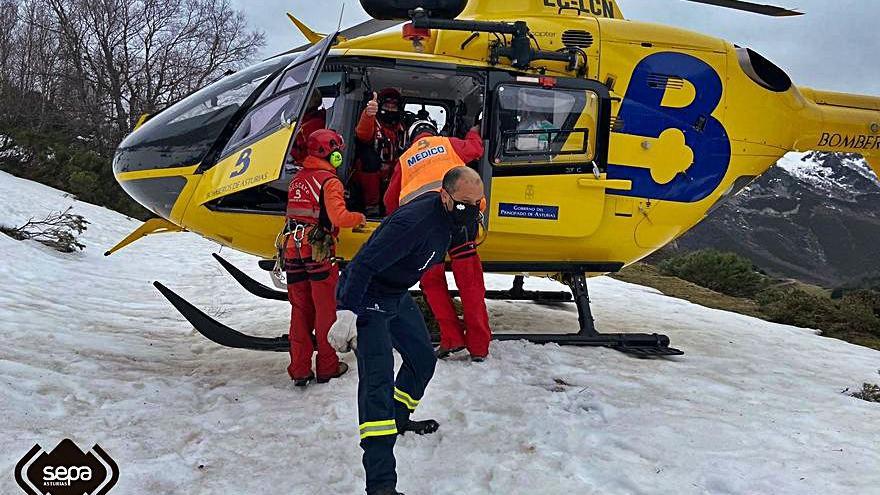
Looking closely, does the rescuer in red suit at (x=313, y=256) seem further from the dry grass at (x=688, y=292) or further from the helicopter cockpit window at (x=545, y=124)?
the dry grass at (x=688, y=292)

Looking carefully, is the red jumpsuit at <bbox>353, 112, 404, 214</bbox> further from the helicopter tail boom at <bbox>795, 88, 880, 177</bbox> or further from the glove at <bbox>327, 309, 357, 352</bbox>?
the helicopter tail boom at <bbox>795, 88, 880, 177</bbox>

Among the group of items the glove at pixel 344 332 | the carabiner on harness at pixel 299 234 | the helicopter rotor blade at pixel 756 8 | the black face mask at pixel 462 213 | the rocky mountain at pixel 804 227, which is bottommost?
the rocky mountain at pixel 804 227

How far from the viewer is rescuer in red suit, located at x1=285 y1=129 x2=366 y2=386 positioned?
4.18 meters

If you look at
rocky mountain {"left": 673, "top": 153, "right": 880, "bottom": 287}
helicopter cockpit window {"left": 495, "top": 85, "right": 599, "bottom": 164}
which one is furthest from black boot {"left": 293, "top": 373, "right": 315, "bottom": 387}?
rocky mountain {"left": 673, "top": 153, "right": 880, "bottom": 287}

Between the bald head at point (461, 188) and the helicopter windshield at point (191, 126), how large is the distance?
2.56 meters

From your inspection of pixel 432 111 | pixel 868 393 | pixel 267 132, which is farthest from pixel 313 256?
pixel 868 393

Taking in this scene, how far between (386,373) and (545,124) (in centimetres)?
295

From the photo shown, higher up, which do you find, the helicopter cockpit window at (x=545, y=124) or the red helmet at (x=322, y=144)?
the helicopter cockpit window at (x=545, y=124)

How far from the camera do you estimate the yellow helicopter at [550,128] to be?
477cm

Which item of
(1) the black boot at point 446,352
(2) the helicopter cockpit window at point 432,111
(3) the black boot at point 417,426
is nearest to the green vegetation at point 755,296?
(2) the helicopter cockpit window at point 432,111

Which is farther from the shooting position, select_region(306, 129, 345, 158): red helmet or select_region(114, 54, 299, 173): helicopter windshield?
select_region(114, 54, 299, 173): helicopter windshield

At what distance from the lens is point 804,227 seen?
159ft

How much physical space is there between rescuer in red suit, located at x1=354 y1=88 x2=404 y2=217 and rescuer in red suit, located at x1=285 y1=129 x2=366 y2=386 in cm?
82

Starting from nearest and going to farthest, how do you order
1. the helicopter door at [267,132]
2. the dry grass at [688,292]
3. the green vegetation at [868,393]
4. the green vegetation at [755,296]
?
the helicopter door at [267,132]
the green vegetation at [868,393]
the green vegetation at [755,296]
the dry grass at [688,292]
